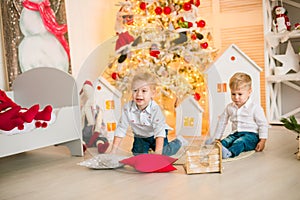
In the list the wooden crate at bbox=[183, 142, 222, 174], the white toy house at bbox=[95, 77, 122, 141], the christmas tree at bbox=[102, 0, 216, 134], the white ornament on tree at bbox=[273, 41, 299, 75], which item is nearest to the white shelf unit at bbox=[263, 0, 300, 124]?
the white ornament on tree at bbox=[273, 41, 299, 75]

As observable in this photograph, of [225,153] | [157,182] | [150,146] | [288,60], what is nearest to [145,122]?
[150,146]

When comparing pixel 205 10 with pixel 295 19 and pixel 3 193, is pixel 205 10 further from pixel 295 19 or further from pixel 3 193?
pixel 3 193

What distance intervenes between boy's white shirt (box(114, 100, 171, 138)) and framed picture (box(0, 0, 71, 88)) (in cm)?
140

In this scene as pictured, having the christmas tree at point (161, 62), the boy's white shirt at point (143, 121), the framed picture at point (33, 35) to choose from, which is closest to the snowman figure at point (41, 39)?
the framed picture at point (33, 35)

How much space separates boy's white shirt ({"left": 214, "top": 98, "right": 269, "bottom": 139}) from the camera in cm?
275

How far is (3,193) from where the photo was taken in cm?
212

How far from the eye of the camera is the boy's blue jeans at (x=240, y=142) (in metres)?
2.66

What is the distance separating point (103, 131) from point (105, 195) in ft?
1.65

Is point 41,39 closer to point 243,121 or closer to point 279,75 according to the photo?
point 243,121

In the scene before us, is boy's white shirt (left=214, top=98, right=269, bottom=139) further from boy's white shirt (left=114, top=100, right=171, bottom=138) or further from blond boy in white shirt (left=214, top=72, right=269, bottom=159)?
boy's white shirt (left=114, top=100, right=171, bottom=138)

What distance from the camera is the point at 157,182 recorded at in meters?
2.14

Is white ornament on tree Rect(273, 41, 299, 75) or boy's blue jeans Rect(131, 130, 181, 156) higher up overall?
white ornament on tree Rect(273, 41, 299, 75)

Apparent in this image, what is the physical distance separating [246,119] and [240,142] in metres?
0.18

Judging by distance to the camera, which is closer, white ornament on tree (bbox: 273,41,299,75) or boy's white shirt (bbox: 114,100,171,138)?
boy's white shirt (bbox: 114,100,171,138)
